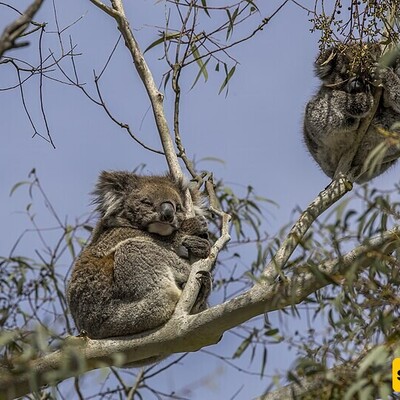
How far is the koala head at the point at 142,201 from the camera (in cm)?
504

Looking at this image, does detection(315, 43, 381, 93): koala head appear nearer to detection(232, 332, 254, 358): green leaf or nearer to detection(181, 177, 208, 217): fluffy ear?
detection(181, 177, 208, 217): fluffy ear

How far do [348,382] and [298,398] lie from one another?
20cm

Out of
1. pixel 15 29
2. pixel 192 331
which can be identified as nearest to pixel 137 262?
pixel 192 331

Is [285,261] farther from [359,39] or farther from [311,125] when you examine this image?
[311,125]

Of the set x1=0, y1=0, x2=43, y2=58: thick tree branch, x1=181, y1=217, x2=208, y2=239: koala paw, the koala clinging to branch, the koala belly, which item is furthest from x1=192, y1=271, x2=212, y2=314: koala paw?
x1=0, y1=0, x2=43, y2=58: thick tree branch

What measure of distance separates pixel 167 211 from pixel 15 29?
8.13 feet

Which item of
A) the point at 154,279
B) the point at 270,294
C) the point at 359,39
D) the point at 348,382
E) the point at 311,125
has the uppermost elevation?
the point at 311,125

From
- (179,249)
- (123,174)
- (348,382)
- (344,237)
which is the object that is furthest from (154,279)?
(348,382)

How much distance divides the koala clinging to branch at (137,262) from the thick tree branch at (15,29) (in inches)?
77.3

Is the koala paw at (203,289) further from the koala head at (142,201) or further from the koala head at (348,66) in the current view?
the koala head at (348,66)

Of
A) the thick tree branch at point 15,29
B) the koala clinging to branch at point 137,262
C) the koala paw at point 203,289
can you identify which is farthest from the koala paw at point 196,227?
the thick tree branch at point 15,29

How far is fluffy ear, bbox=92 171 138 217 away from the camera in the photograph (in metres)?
5.28

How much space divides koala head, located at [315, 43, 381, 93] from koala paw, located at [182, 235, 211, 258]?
1.21 metres

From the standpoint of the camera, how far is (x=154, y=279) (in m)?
4.71
